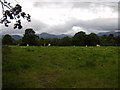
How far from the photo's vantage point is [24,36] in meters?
67.8

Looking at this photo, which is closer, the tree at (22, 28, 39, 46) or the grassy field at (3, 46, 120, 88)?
the grassy field at (3, 46, 120, 88)

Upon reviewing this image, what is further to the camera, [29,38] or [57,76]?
[29,38]

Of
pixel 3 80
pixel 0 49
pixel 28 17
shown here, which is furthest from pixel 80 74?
pixel 0 49

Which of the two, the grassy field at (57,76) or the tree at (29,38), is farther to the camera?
the tree at (29,38)

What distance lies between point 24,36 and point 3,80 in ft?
200

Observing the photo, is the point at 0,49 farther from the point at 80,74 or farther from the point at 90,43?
the point at 90,43

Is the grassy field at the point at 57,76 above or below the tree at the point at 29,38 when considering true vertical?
below

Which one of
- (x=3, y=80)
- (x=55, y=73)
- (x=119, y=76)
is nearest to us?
(x=3, y=80)

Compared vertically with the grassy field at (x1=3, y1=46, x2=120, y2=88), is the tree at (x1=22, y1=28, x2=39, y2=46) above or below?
above

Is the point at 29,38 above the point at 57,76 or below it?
above

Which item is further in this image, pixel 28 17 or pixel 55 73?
pixel 28 17

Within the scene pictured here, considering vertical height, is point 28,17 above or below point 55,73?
above

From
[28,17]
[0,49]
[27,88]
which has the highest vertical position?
[28,17]

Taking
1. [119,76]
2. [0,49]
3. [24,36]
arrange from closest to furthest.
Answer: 1. [119,76]
2. [0,49]
3. [24,36]
